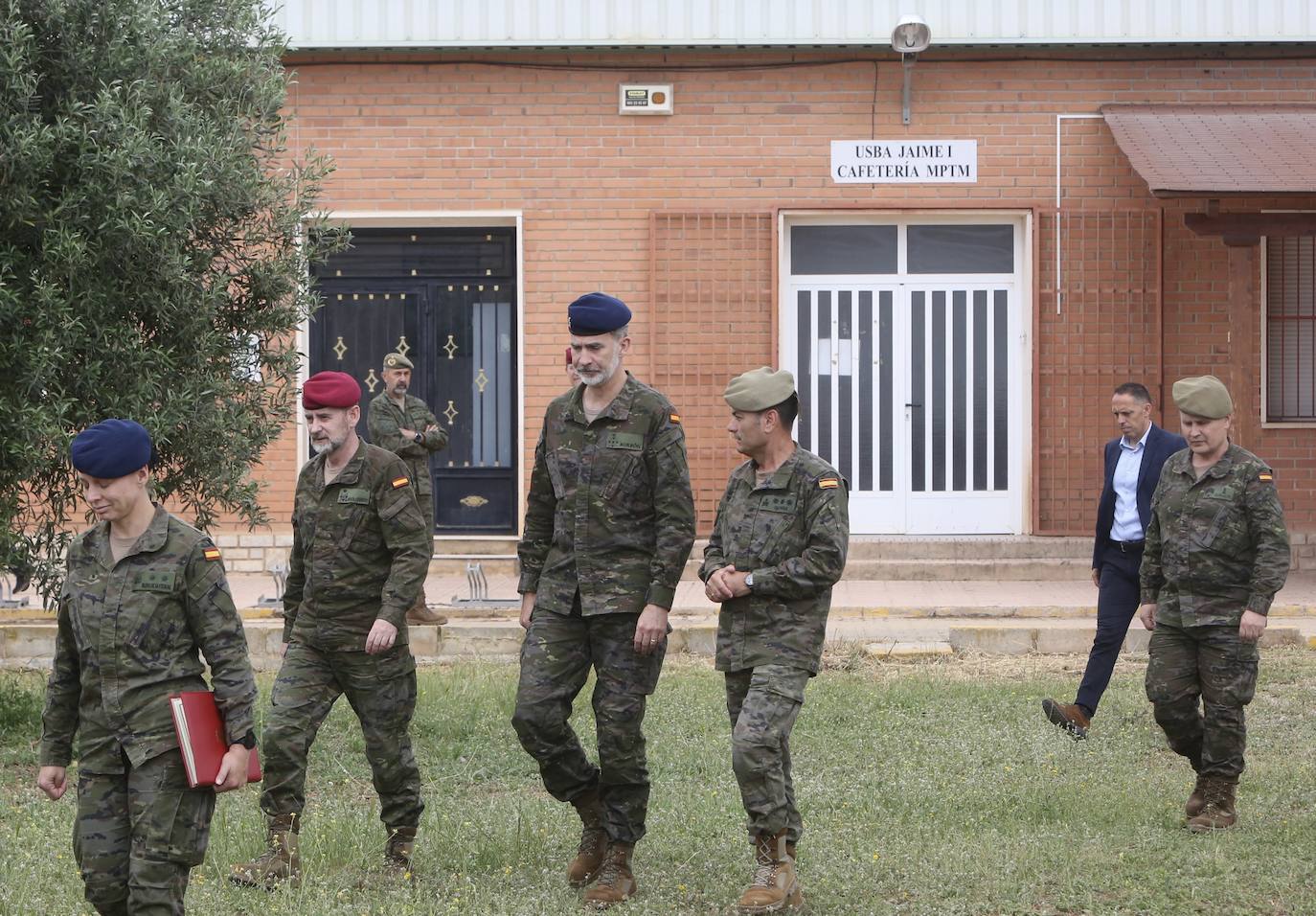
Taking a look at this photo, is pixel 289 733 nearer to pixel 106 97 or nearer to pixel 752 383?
A: pixel 752 383

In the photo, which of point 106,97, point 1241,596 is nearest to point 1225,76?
point 1241,596

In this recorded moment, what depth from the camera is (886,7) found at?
1516 cm

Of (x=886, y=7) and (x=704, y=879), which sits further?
(x=886, y=7)

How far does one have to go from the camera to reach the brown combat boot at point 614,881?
19.2 ft

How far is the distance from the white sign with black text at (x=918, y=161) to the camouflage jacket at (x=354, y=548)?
32.3ft

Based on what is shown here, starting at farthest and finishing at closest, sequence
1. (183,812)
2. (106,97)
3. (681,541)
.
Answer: (106,97) → (681,541) → (183,812)

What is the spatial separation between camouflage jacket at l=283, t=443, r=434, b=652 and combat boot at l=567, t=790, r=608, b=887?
3.12 ft

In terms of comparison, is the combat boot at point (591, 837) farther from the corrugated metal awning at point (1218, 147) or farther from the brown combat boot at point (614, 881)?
the corrugated metal awning at point (1218, 147)

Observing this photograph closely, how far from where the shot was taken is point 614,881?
234 inches

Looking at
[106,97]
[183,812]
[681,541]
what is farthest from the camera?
[106,97]

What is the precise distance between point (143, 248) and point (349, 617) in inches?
113

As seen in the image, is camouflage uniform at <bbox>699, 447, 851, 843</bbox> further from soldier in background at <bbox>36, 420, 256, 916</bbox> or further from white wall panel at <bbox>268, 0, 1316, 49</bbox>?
white wall panel at <bbox>268, 0, 1316, 49</bbox>

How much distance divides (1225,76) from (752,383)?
1115cm

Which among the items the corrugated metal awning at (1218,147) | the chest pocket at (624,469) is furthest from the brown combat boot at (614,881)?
the corrugated metal awning at (1218,147)
